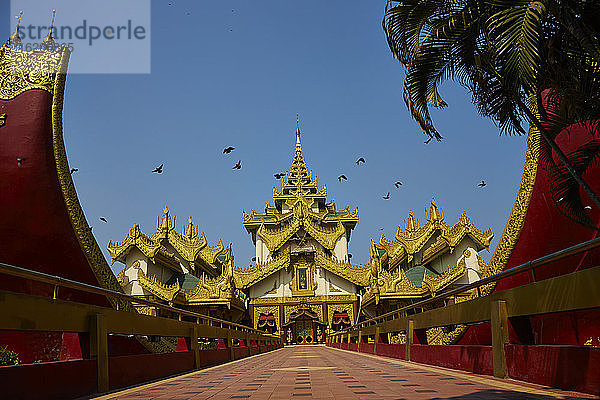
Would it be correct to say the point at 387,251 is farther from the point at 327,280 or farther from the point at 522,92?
the point at 522,92

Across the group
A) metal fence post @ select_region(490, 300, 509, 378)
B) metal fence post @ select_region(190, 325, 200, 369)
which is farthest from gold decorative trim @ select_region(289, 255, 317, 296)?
metal fence post @ select_region(490, 300, 509, 378)

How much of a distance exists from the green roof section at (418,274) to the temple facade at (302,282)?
407 cm

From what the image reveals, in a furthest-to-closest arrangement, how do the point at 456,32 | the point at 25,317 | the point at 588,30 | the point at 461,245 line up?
the point at 461,245 → the point at 456,32 → the point at 588,30 → the point at 25,317

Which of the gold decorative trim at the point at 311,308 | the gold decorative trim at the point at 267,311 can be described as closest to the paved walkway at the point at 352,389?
the gold decorative trim at the point at 311,308

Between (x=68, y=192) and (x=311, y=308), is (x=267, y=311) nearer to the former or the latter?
(x=311, y=308)

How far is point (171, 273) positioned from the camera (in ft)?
112

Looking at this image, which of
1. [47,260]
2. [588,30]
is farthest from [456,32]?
[47,260]

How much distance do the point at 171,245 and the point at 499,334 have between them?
1197 inches

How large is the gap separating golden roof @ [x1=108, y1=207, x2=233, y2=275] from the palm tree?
25.1 metres

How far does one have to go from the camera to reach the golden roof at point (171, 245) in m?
30.8

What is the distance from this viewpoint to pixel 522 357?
5812mm

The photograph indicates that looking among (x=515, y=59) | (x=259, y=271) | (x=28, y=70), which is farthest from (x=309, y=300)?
(x=515, y=59)

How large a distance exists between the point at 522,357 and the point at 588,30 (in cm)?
380

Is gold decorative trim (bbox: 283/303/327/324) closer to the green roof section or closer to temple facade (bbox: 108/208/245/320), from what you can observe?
temple facade (bbox: 108/208/245/320)
